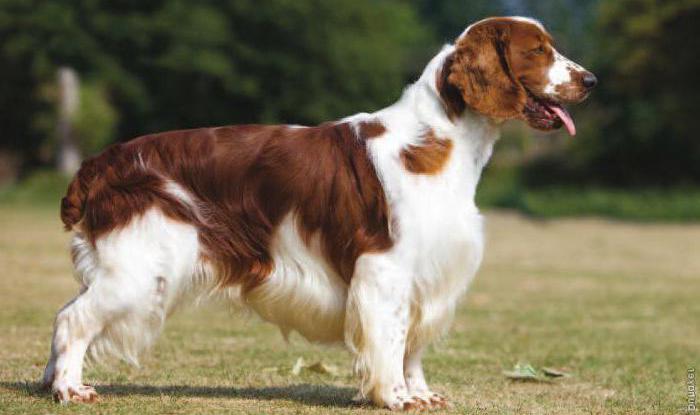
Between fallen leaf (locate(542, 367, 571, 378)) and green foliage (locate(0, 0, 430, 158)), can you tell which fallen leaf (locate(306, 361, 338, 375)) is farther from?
green foliage (locate(0, 0, 430, 158))

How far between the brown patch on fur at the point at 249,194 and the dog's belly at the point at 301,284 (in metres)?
0.04

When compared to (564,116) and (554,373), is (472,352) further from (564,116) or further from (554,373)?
(564,116)

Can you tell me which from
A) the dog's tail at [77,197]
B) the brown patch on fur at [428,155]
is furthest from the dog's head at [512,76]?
the dog's tail at [77,197]

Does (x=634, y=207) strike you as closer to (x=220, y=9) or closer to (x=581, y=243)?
(x=581, y=243)

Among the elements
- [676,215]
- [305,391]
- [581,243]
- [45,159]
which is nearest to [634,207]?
[676,215]

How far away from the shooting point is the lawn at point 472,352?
21.5 feet

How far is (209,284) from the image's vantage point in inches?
241

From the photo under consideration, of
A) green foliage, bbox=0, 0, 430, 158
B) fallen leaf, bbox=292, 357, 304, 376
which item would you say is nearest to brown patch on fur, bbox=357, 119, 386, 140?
fallen leaf, bbox=292, 357, 304, 376

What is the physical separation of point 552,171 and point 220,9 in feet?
45.9

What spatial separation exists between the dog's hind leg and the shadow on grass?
0.35m

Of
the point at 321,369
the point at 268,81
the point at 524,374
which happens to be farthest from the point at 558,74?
the point at 268,81

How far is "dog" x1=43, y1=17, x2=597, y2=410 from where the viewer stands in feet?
19.6

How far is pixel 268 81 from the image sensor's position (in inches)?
1688

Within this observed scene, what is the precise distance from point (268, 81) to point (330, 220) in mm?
37199
